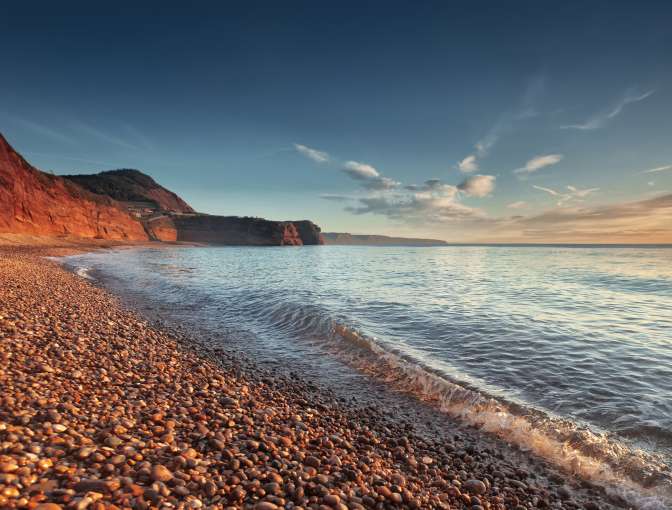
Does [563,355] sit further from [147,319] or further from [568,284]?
[568,284]

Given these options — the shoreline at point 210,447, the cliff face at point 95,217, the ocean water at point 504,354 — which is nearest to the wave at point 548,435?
the ocean water at point 504,354

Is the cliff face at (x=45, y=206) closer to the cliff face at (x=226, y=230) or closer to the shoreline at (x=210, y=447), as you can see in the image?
the cliff face at (x=226, y=230)

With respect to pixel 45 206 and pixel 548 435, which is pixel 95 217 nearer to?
pixel 45 206

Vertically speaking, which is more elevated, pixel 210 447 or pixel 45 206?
pixel 45 206

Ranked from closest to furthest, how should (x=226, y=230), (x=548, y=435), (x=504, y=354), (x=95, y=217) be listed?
(x=548, y=435)
(x=504, y=354)
(x=95, y=217)
(x=226, y=230)

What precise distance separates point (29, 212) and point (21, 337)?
66.6 metres

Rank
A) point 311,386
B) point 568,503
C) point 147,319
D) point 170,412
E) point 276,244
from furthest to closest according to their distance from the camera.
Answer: point 276,244 < point 147,319 < point 311,386 < point 170,412 < point 568,503

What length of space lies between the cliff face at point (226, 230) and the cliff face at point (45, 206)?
45984 mm

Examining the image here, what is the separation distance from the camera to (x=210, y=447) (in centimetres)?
456

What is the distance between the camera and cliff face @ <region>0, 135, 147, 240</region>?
52469 millimetres

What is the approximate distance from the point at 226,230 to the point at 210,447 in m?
166

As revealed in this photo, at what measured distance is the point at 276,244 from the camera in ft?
557

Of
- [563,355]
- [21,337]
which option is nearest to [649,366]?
[563,355]

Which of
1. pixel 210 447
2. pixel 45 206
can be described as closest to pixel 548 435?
pixel 210 447
